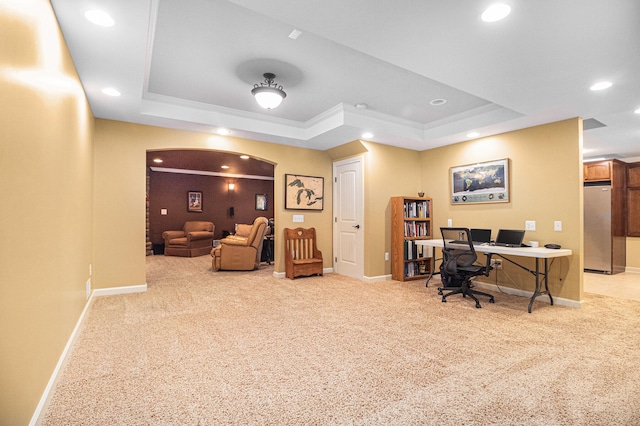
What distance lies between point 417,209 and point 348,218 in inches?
47.6

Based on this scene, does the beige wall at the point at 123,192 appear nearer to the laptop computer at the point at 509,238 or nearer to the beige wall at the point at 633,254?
the laptop computer at the point at 509,238

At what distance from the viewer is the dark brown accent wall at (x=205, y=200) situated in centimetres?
953

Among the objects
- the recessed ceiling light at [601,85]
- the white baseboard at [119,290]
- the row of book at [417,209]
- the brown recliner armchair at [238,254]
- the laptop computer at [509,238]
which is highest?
the recessed ceiling light at [601,85]

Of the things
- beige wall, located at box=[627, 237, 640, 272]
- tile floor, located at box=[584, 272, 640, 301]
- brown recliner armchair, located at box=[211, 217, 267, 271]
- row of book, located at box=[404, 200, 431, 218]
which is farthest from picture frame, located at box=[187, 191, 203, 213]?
beige wall, located at box=[627, 237, 640, 272]

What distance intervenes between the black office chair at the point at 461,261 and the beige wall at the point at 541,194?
91cm

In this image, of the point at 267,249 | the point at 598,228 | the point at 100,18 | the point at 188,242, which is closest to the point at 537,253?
the point at 598,228

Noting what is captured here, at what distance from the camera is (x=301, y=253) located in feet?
18.8

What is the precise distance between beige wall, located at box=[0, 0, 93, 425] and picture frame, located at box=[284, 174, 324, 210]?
3.36 metres

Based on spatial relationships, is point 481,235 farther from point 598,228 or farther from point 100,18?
point 100,18

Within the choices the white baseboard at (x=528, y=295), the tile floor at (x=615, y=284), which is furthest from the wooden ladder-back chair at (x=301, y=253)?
the tile floor at (x=615, y=284)

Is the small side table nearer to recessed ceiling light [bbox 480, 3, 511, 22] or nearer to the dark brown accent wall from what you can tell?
the dark brown accent wall

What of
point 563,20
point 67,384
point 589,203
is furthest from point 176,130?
point 589,203

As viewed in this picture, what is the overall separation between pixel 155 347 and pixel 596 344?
3.68 m

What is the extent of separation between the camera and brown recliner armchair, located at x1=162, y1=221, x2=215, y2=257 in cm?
853
